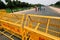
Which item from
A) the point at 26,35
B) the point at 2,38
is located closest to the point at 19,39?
the point at 2,38

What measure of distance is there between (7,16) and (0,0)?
199ft

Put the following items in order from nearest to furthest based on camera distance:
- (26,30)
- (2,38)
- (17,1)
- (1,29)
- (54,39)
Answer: (54,39), (26,30), (2,38), (1,29), (17,1)

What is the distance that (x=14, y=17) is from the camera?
36.3 feet

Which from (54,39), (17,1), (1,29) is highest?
(54,39)

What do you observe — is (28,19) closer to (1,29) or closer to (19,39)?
(19,39)

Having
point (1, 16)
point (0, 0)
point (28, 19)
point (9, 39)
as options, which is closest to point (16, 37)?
point (9, 39)

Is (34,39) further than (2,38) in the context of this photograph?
No

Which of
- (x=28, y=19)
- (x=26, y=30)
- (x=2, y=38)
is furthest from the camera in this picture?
(x=2, y=38)

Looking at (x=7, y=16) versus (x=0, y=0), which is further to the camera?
(x=0, y=0)

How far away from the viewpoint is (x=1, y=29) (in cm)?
1179

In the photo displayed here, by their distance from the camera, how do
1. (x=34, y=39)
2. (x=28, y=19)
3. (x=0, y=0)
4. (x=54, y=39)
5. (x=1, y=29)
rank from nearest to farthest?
(x=54, y=39)
(x=34, y=39)
(x=28, y=19)
(x=1, y=29)
(x=0, y=0)

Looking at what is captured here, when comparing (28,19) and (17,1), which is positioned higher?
(28,19)

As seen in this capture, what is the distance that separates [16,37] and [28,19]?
188cm

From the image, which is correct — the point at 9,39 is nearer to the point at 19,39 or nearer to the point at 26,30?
the point at 19,39
